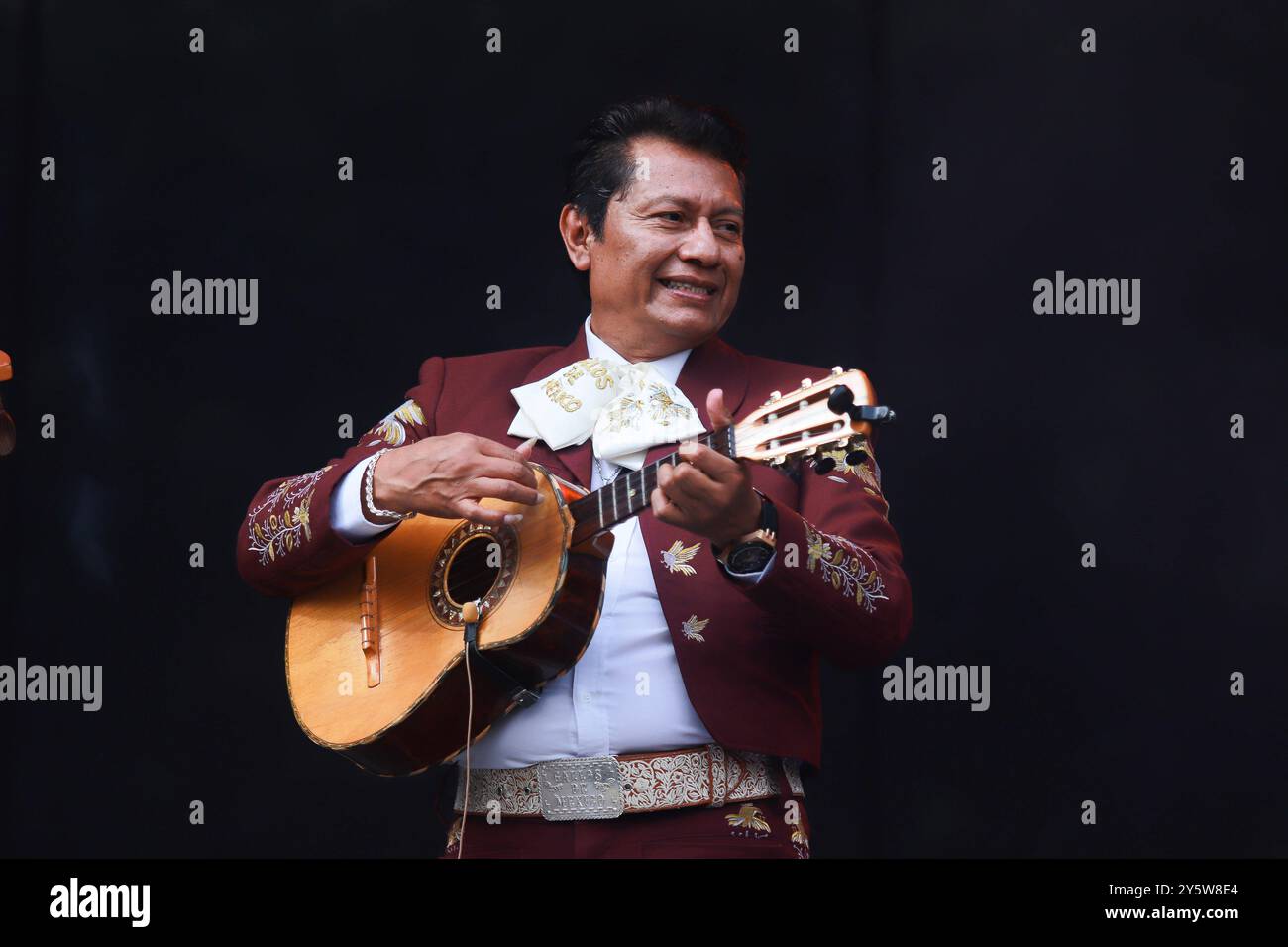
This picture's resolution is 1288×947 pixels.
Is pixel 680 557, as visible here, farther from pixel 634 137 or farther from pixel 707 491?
pixel 634 137

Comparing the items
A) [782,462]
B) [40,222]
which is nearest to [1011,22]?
[782,462]

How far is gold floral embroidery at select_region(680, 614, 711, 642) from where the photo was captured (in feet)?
8.97

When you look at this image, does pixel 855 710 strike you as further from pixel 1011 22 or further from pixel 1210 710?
pixel 1011 22

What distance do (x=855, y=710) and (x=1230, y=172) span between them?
1378 mm

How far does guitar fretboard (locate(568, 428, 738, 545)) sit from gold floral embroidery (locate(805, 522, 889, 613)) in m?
0.21

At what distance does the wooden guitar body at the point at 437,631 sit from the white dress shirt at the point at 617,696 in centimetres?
4

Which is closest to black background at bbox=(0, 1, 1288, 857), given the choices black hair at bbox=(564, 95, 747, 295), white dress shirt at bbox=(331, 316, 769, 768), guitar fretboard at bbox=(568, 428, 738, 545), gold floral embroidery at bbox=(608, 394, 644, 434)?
black hair at bbox=(564, 95, 747, 295)

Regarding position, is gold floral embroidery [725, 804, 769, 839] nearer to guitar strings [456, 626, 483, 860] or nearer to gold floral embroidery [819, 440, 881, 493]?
guitar strings [456, 626, 483, 860]

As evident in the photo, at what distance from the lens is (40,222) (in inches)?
154

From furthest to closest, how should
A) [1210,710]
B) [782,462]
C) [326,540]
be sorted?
[1210,710] < [326,540] < [782,462]

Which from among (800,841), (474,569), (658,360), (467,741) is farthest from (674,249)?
(800,841)

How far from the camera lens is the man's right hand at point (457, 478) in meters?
2.72

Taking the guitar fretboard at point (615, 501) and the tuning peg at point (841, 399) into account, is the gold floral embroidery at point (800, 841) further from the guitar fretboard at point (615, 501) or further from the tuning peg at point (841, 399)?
the tuning peg at point (841, 399)

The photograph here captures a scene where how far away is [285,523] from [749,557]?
82 centimetres
